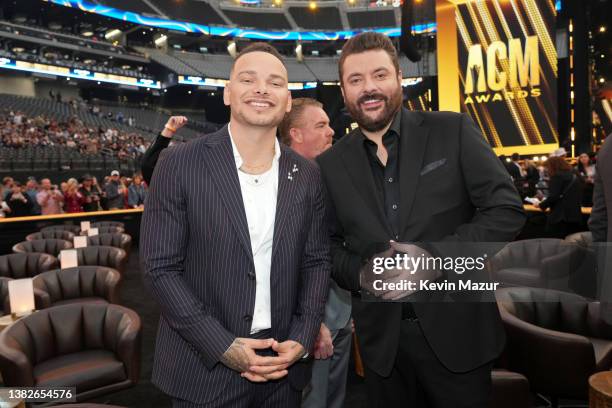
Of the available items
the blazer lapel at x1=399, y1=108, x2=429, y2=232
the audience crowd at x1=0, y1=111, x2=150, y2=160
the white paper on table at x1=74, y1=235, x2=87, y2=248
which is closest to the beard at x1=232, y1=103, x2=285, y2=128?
the blazer lapel at x1=399, y1=108, x2=429, y2=232

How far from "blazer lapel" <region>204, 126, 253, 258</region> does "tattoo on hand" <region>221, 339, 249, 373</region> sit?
0.28 meters

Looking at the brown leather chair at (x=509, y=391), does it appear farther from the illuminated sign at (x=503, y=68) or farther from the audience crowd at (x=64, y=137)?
the audience crowd at (x=64, y=137)

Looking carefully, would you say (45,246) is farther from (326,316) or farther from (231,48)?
(231,48)

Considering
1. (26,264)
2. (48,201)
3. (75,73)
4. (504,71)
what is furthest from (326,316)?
(75,73)

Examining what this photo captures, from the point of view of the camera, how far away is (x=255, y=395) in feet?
5.11

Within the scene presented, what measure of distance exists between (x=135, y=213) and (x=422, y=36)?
13.8m

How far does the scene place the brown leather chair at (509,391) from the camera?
98.0 inches

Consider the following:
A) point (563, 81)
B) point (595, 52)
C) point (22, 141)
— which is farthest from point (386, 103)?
point (22, 141)

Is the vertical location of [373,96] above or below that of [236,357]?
above

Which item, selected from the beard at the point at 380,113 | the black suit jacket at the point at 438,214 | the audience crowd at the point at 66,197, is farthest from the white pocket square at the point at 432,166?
the audience crowd at the point at 66,197

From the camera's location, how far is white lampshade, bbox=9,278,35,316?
10.5ft

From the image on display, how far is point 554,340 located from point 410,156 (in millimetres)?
1674

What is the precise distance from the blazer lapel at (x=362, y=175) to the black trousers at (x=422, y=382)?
40 centimetres

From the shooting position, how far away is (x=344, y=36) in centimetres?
3928
